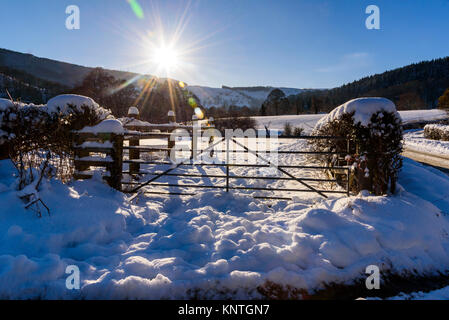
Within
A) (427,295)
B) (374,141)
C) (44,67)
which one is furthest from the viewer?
(44,67)

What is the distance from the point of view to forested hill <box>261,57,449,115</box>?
83188mm

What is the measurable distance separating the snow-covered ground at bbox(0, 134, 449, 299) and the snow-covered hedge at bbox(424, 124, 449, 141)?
64.2 feet

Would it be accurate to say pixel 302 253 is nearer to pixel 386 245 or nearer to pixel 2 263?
pixel 386 245

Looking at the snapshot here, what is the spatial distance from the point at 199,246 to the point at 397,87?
12022 cm

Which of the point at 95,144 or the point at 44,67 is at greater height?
the point at 44,67

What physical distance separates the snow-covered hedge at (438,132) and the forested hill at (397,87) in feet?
195

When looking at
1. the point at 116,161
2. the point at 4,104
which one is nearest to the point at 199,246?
the point at 116,161

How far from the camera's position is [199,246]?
3.06 m

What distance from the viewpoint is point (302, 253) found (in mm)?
2828

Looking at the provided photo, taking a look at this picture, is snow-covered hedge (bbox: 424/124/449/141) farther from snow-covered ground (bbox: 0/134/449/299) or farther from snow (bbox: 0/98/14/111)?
snow (bbox: 0/98/14/111)

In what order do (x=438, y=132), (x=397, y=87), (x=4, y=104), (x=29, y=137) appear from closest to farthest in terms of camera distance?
1. (x=4, y=104)
2. (x=29, y=137)
3. (x=438, y=132)
4. (x=397, y=87)

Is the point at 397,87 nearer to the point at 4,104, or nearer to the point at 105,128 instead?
the point at 105,128
